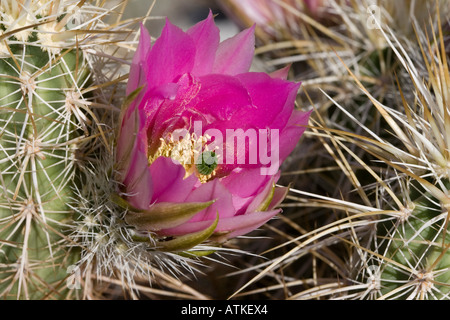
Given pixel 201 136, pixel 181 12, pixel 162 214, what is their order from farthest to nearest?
pixel 181 12 < pixel 201 136 < pixel 162 214

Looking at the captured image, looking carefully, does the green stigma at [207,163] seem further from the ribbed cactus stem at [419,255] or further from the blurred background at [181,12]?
the blurred background at [181,12]

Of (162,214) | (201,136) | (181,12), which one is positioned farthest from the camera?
(181,12)

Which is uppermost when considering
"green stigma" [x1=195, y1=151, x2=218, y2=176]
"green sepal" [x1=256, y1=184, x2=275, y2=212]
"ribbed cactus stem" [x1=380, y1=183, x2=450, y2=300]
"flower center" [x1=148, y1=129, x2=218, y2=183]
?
"flower center" [x1=148, y1=129, x2=218, y2=183]

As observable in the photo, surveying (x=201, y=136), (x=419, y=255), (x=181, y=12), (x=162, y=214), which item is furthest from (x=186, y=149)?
(x=181, y=12)

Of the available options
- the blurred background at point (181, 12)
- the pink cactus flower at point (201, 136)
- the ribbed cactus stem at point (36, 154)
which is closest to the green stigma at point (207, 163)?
the pink cactus flower at point (201, 136)

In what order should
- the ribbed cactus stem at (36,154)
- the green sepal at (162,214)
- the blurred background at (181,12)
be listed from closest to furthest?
the green sepal at (162,214), the ribbed cactus stem at (36,154), the blurred background at (181,12)

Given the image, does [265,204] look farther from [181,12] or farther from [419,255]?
[181,12]

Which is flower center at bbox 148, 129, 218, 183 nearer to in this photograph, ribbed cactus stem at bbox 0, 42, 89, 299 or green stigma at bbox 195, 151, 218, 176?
green stigma at bbox 195, 151, 218, 176

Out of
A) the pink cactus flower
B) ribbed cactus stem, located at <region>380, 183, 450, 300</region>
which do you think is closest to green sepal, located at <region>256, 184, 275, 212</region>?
the pink cactus flower
